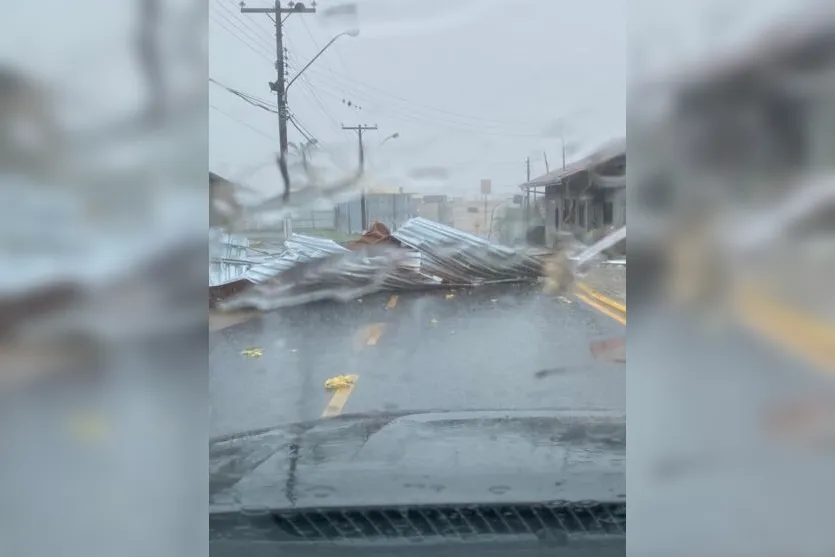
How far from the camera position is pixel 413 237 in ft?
5.39

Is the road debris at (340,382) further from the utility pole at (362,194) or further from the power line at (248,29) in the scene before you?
the power line at (248,29)

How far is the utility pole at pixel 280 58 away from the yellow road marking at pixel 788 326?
1059mm

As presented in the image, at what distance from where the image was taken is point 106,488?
5.05ft

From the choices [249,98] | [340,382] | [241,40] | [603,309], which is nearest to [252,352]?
[340,382]

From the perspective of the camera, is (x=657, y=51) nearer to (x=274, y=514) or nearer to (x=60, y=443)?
(x=274, y=514)

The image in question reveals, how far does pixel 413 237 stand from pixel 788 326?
854mm

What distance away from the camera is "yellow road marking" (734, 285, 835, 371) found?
1.53m

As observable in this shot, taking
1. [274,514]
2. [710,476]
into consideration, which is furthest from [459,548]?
[710,476]

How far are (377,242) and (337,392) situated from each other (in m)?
0.37

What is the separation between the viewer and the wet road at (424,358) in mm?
1628

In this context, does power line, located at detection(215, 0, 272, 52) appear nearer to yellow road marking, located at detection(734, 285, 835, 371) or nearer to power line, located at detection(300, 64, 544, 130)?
power line, located at detection(300, 64, 544, 130)

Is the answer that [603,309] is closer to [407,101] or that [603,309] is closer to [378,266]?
[378,266]

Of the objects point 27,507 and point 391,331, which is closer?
point 27,507

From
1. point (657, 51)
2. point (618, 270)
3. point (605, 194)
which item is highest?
point (657, 51)
